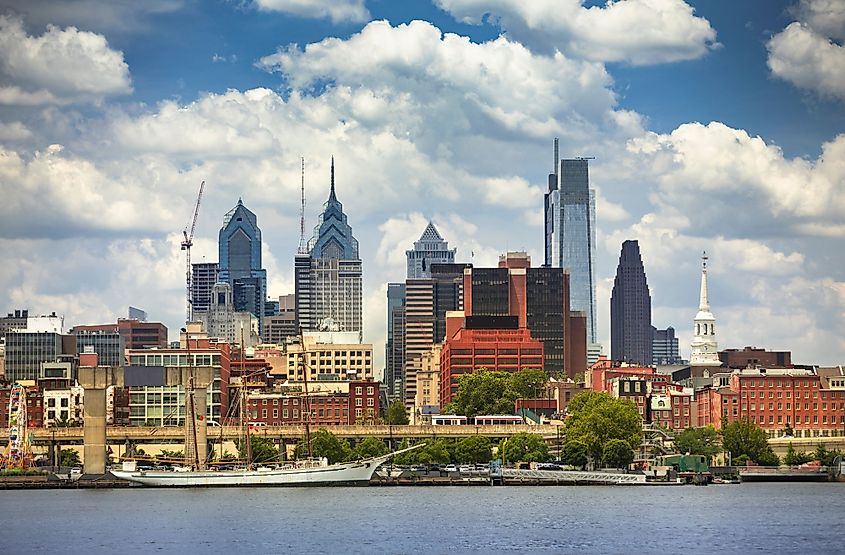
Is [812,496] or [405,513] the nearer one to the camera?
[405,513]

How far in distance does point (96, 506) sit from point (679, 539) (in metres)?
69.8

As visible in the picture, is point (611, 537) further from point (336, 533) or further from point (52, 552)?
point (52, 552)

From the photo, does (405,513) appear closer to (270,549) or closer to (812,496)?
(270,549)

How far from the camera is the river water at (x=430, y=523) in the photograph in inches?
5094

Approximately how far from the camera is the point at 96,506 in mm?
179125

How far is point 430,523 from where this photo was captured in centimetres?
14800

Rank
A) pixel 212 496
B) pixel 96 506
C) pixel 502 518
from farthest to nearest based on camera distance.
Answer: pixel 212 496 < pixel 96 506 < pixel 502 518

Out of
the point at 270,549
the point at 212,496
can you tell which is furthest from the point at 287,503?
the point at 270,549

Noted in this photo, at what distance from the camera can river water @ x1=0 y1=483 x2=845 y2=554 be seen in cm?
12938

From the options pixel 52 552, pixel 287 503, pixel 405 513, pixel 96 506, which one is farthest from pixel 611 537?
pixel 96 506

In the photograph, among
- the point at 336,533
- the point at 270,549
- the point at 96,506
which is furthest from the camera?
the point at 96,506

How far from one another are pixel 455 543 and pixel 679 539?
1755 cm

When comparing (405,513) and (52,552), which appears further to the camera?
(405,513)

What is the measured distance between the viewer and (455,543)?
13012 centimetres
